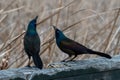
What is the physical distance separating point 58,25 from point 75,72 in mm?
1901

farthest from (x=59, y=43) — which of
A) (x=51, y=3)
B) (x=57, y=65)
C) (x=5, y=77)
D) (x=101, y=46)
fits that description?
(x=51, y=3)

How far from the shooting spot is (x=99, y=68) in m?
1.58

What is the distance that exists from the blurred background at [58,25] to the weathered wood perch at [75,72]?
399mm

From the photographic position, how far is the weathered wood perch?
4.61ft

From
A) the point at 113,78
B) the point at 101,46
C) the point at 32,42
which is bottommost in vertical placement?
the point at 101,46

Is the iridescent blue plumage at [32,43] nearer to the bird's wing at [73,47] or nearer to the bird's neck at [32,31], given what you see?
the bird's neck at [32,31]

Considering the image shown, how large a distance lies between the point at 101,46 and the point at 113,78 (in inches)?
38.1

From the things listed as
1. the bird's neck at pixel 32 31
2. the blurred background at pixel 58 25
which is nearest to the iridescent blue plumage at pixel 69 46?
the bird's neck at pixel 32 31

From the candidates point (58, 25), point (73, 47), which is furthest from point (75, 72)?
point (58, 25)

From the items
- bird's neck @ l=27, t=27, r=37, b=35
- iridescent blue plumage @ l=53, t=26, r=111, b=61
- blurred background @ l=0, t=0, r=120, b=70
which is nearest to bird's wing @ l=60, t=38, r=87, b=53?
iridescent blue plumage @ l=53, t=26, r=111, b=61

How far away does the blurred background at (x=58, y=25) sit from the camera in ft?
7.36

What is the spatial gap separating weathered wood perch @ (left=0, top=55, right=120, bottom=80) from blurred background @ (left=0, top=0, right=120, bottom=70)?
1.31 feet

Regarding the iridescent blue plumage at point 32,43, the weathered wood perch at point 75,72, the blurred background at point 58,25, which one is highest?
the iridescent blue plumage at point 32,43

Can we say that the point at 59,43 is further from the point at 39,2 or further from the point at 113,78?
the point at 39,2
